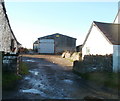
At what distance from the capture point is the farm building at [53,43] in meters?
44.8

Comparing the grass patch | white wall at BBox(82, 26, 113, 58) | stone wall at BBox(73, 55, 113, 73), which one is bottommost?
the grass patch

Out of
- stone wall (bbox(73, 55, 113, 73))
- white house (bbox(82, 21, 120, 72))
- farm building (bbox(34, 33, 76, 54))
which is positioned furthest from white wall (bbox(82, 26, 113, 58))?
farm building (bbox(34, 33, 76, 54))

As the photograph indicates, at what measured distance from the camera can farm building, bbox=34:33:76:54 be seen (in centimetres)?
4478

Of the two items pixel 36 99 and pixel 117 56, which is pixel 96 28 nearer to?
pixel 117 56

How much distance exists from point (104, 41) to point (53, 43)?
29.8 meters

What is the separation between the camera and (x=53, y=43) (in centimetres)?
4494

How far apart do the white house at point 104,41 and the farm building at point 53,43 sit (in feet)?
80.3

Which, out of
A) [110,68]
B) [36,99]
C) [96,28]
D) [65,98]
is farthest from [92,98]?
[96,28]

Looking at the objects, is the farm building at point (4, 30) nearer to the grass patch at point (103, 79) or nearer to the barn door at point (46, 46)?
the grass patch at point (103, 79)

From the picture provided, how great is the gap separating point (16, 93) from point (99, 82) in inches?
216

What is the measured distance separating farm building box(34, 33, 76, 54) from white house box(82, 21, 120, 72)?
964 inches

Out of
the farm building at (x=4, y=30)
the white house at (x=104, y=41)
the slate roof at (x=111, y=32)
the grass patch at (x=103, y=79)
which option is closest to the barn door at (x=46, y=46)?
the white house at (x=104, y=41)

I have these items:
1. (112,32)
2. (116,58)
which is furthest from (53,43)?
(116,58)

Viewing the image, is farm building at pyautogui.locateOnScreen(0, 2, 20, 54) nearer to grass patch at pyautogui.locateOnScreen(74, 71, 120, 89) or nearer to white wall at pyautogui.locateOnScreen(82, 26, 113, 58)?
grass patch at pyautogui.locateOnScreen(74, 71, 120, 89)
